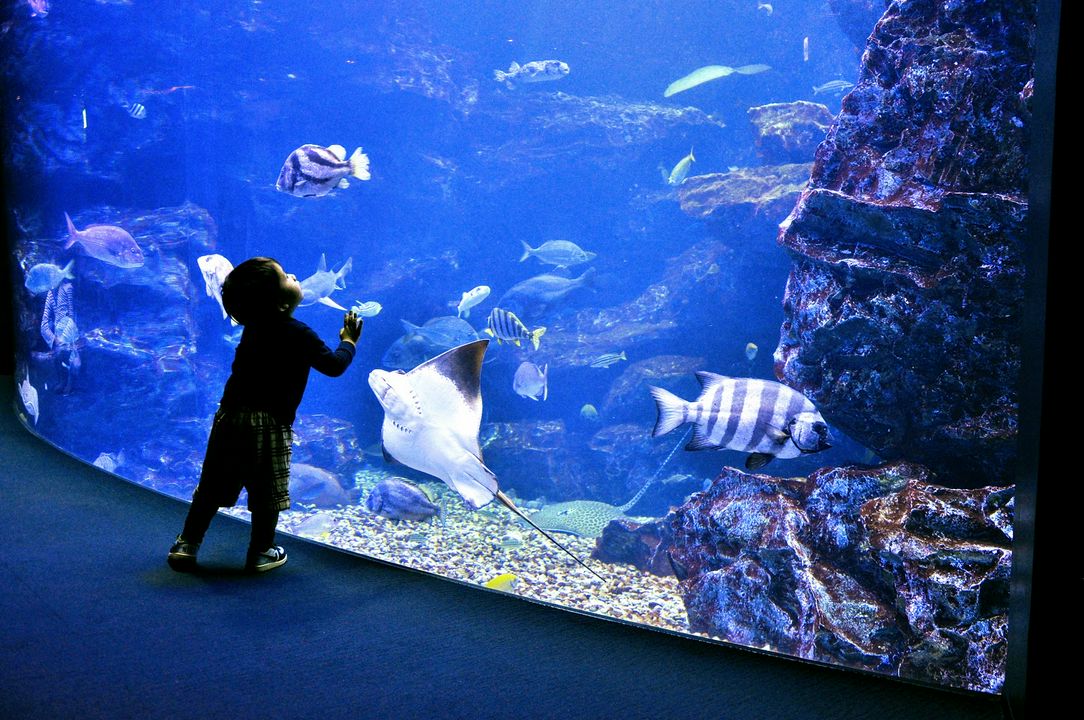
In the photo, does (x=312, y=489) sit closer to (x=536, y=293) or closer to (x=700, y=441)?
(x=700, y=441)

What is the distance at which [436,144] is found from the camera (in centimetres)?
1205

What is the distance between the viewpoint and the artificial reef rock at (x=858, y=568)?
2.34 m

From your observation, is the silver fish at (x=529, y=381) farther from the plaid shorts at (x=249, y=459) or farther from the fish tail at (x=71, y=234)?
the fish tail at (x=71, y=234)

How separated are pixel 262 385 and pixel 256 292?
1.25 ft

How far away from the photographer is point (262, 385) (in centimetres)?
266

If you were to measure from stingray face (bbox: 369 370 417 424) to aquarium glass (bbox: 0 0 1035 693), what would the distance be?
3 cm

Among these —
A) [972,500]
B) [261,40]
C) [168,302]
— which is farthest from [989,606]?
[261,40]

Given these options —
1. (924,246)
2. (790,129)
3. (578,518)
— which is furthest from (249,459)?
(790,129)

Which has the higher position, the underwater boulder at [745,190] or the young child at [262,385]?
the underwater boulder at [745,190]

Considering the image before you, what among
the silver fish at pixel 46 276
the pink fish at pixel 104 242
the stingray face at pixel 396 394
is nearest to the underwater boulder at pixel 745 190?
the stingray face at pixel 396 394

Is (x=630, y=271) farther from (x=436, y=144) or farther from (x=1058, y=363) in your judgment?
(x=1058, y=363)

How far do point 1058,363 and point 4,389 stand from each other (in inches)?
371

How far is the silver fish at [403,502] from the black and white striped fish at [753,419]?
8.54ft

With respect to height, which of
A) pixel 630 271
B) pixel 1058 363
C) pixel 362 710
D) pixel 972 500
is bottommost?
pixel 362 710
